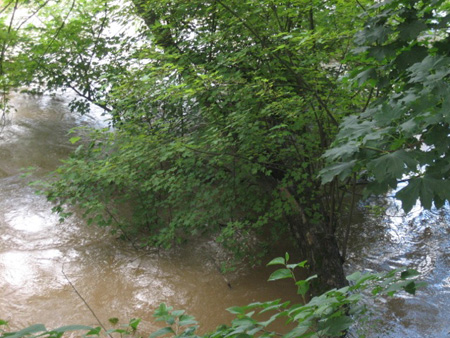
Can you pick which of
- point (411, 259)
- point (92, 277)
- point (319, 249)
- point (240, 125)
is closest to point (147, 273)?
point (92, 277)

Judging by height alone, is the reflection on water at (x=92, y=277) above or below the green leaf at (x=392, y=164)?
below

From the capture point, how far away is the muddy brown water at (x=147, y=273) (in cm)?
492

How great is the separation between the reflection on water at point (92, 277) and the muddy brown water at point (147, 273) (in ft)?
0.04

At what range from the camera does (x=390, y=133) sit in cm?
214

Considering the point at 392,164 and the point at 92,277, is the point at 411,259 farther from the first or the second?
the point at 392,164

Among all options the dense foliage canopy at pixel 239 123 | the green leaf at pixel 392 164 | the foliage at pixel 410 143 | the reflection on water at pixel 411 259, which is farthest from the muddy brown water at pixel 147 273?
the green leaf at pixel 392 164

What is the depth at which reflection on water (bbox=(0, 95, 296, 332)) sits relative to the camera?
5105 mm

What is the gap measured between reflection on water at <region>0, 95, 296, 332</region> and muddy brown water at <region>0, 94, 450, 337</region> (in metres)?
0.01

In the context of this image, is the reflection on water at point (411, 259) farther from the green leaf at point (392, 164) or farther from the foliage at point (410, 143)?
the green leaf at point (392, 164)

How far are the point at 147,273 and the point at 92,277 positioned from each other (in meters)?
0.63

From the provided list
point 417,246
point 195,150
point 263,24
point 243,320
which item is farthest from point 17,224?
point 243,320

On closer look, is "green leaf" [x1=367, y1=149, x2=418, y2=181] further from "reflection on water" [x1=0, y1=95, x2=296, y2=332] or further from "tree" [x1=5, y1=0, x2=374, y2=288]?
"reflection on water" [x1=0, y1=95, x2=296, y2=332]

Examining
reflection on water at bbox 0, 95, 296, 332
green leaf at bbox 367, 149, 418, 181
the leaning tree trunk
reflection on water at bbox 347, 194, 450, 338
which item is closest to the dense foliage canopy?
the leaning tree trunk

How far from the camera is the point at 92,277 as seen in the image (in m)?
5.71
